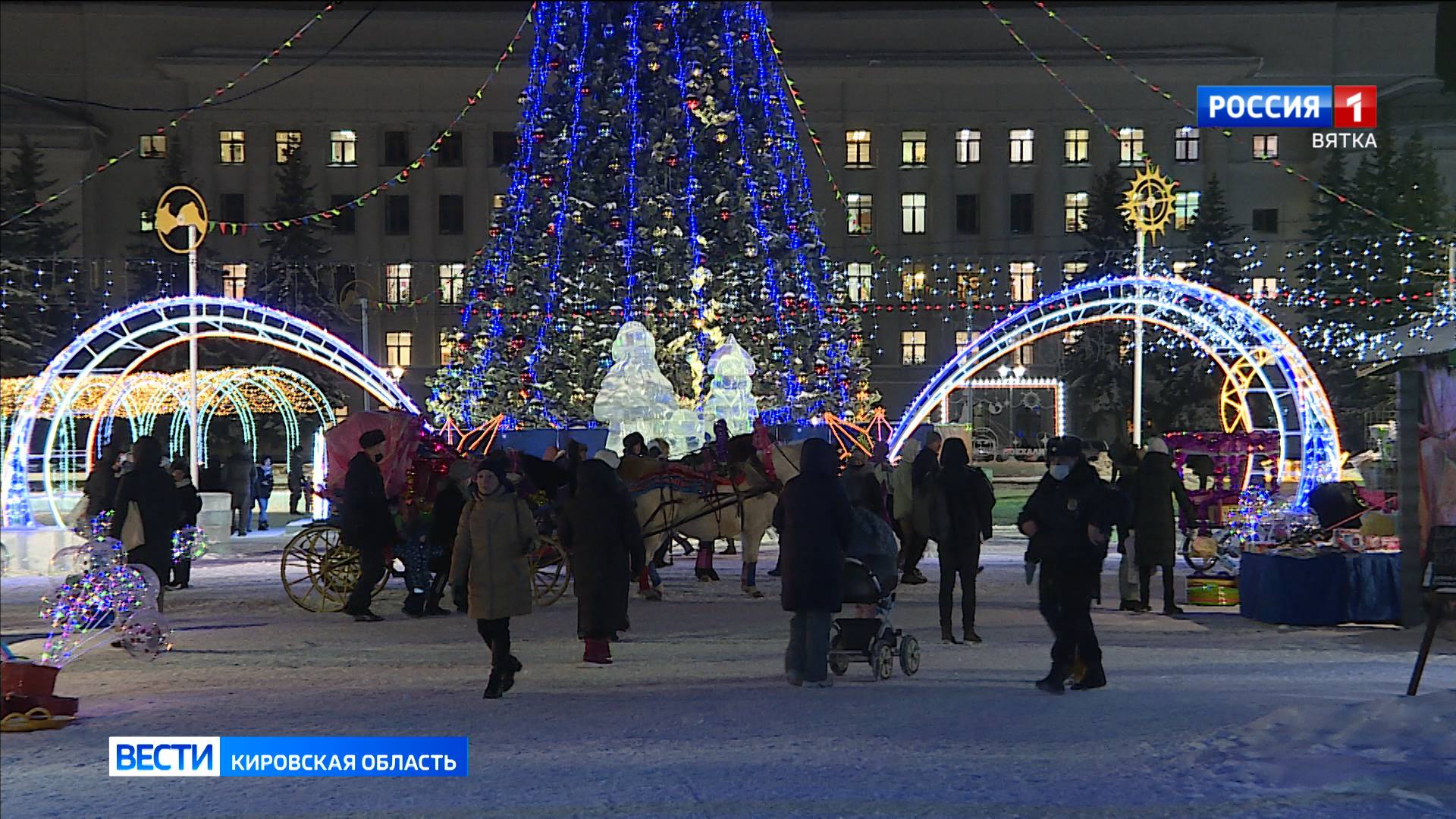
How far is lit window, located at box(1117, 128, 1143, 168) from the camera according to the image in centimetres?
6275

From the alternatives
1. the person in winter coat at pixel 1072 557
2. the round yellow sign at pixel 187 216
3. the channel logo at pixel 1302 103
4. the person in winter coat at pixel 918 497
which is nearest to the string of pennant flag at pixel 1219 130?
the channel logo at pixel 1302 103

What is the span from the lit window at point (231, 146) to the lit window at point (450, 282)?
29.0 ft

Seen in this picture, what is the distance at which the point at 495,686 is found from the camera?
33.4ft

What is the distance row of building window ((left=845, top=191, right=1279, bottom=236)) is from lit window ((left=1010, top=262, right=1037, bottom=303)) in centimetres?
154

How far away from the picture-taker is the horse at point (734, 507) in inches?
667

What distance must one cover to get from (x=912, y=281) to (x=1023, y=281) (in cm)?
656

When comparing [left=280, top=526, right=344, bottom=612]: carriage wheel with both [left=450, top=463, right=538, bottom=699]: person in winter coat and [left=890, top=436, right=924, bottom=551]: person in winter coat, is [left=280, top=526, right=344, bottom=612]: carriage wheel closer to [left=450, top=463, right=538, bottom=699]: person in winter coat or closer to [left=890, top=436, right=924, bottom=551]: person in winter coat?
[left=450, top=463, right=538, bottom=699]: person in winter coat

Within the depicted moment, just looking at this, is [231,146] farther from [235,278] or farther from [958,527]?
[958,527]

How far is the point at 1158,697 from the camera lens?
395 inches

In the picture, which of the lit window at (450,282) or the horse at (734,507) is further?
the lit window at (450,282)

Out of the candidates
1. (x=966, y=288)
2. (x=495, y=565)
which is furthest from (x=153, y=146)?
(x=495, y=565)

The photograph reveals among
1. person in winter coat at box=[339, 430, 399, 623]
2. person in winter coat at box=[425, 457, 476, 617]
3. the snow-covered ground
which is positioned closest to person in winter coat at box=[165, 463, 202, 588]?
person in winter coat at box=[339, 430, 399, 623]

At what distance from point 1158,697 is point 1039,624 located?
422 centimetres

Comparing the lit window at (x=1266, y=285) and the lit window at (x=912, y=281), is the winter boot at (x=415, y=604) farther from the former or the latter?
the lit window at (x=1266, y=285)
